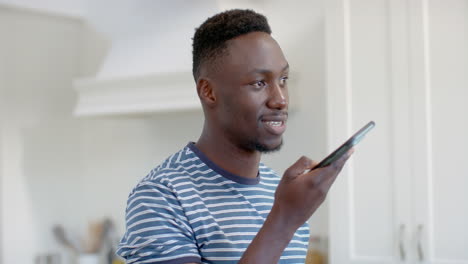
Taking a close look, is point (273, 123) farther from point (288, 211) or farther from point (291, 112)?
point (291, 112)

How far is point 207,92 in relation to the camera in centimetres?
98

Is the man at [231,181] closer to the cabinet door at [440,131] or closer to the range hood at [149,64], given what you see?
the cabinet door at [440,131]

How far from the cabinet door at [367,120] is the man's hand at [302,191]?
1.36 m

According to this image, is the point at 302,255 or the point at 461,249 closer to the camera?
the point at 302,255

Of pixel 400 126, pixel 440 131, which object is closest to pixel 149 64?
pixel 400 126

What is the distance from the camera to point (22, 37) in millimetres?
3195

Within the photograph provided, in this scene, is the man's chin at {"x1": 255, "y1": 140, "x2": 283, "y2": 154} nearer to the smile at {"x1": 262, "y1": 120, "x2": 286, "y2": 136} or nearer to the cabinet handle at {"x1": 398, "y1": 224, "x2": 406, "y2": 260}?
the smile at {"x1": 262, "y1": 120, "x2": 286, "y2": 136}

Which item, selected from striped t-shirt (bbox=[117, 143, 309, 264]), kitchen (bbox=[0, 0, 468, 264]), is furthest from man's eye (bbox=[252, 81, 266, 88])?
kitchen (bbox=[0, 0, 468, 264])

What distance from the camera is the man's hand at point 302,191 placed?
804mm

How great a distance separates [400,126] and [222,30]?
128 cm

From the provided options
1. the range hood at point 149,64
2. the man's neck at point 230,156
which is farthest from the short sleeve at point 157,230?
the range hood at point 149,64

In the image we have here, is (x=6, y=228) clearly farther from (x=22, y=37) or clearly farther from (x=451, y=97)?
(x=451, y=97)

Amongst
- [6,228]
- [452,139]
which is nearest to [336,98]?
[452,139]

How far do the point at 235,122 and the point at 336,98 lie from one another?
4.42ft
